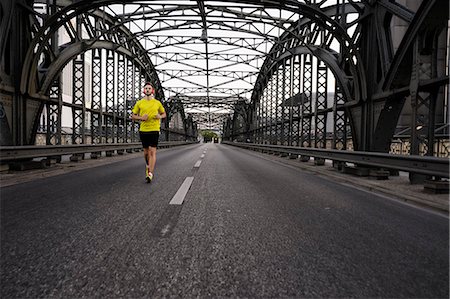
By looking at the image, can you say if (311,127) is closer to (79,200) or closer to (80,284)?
(79,200)

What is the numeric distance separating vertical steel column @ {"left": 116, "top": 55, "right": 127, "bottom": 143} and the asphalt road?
17.1m

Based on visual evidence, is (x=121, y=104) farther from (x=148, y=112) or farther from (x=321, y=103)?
(x=148, y=112)

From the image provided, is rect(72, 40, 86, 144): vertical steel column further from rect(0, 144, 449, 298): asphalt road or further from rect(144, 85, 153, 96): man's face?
rect(0, 144, 449, 298): asphalt road

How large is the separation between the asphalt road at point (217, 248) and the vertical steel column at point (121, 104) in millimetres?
17090

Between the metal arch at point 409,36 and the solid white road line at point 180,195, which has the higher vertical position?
the metal arch at point 409,36

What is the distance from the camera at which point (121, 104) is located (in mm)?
22531

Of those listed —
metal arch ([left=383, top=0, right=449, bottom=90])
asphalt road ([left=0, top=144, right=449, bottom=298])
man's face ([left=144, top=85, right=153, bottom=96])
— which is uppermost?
metal arch ([left=383, top=0, right=449, bottom=90])

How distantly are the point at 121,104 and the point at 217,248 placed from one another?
22149 mm

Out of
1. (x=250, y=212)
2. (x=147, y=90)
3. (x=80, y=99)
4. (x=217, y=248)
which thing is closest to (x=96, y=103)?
(x=80, y=99)

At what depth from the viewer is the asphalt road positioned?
1892 millimetres

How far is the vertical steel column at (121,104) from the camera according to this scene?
20927mm

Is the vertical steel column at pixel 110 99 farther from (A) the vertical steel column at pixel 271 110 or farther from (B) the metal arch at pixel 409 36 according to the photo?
(B) the metal arch at pixel 409 36

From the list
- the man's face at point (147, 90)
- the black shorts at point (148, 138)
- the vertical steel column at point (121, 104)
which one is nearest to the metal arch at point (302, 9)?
the man's face at point (147, 90)

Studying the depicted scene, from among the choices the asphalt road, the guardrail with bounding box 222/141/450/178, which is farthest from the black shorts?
the guardrail with bounding box 222/141/450/178
